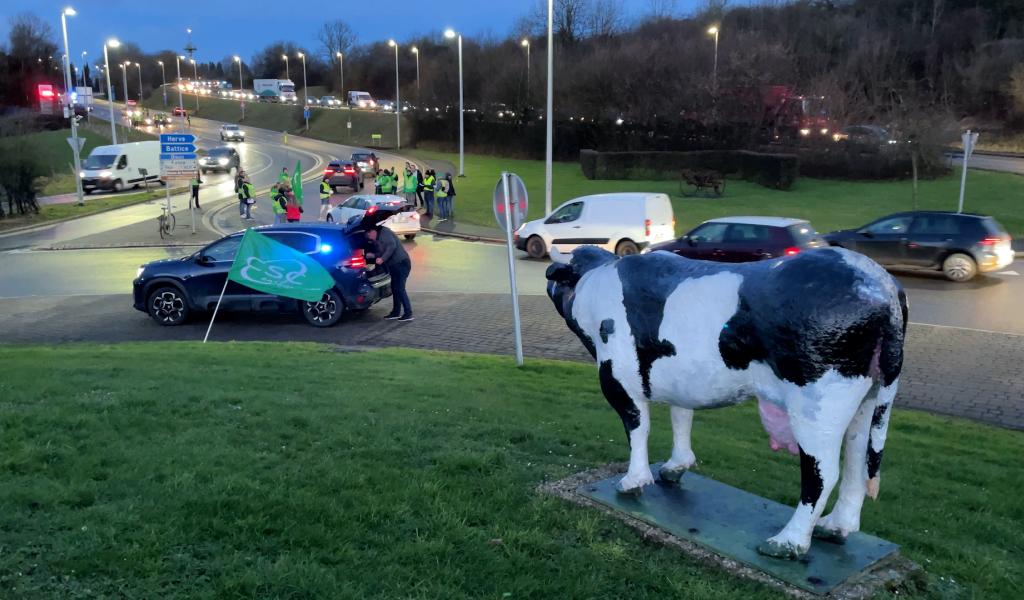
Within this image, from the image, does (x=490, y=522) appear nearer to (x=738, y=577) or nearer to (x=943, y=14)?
(x=738, y=577)

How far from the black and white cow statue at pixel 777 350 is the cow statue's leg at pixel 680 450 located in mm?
226

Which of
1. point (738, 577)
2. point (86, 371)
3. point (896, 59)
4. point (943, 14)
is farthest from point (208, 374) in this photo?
point (943, 14)

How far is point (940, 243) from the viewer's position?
56.5 ft

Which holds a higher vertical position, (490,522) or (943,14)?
(943,14)

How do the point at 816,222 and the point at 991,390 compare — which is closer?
the point at 991,390

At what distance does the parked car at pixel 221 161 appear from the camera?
48.9 metres

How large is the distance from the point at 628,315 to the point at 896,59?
223 ft

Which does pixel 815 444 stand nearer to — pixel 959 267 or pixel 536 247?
pixel 959 267

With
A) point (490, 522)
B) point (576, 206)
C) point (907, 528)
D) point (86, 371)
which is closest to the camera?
point (490, 522)

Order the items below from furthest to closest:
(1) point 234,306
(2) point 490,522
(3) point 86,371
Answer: (1) point 234,306 < (3) point 86,371 < (2) point 490,522

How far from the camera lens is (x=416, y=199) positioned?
3195 cm

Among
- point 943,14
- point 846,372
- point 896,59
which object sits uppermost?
point 943,14

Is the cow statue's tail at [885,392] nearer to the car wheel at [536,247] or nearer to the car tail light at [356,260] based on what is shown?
the car tail light at [356,260]

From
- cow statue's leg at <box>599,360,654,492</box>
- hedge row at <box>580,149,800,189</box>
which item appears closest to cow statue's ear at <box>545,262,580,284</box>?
cow statue's leg at <box>599,360,654,492</box>
